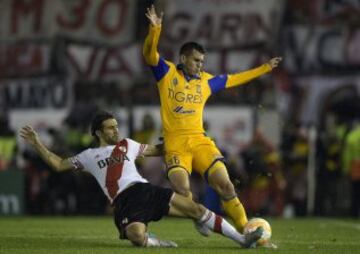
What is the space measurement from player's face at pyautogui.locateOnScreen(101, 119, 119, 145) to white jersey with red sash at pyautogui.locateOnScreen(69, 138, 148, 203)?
7cm

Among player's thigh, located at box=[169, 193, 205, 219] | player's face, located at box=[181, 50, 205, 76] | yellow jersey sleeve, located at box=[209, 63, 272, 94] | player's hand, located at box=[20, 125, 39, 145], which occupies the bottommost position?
player's thigh, located at box=[169, 193, 205, 219]

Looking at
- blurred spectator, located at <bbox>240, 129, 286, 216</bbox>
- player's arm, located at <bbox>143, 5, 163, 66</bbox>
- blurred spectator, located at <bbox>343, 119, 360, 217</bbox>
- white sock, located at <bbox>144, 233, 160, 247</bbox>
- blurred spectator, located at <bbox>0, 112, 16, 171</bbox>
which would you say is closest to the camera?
white sock, located at <bbox>144, 233, 160, 247</bbox>

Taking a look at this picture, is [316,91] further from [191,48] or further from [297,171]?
[191,48]

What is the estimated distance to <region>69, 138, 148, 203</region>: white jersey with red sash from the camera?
1351cm

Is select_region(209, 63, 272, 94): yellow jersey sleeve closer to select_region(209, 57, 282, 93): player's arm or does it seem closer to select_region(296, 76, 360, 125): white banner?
select_region(209, 57, 282, 93): player's arm

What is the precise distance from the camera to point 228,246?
13922 mm

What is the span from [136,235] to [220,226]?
34.3 inches

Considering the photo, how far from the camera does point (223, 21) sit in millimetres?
29844

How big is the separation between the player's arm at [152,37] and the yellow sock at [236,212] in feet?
5.99

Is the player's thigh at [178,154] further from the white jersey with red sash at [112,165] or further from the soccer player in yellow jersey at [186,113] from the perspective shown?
the white jersey with red sash at [112,165]

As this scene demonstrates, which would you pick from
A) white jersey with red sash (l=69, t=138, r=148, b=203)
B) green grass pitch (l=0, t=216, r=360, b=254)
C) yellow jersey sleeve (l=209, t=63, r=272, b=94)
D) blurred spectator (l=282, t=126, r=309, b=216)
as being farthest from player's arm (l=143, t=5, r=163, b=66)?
blurred spectator (l=282, t=126, r=309, b=216)

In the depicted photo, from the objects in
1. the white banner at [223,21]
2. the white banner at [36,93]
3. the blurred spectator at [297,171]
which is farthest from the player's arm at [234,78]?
the white banner at [36,93]

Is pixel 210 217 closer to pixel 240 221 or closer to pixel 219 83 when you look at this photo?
pixel 240 221

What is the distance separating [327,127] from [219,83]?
1467 centimetres
